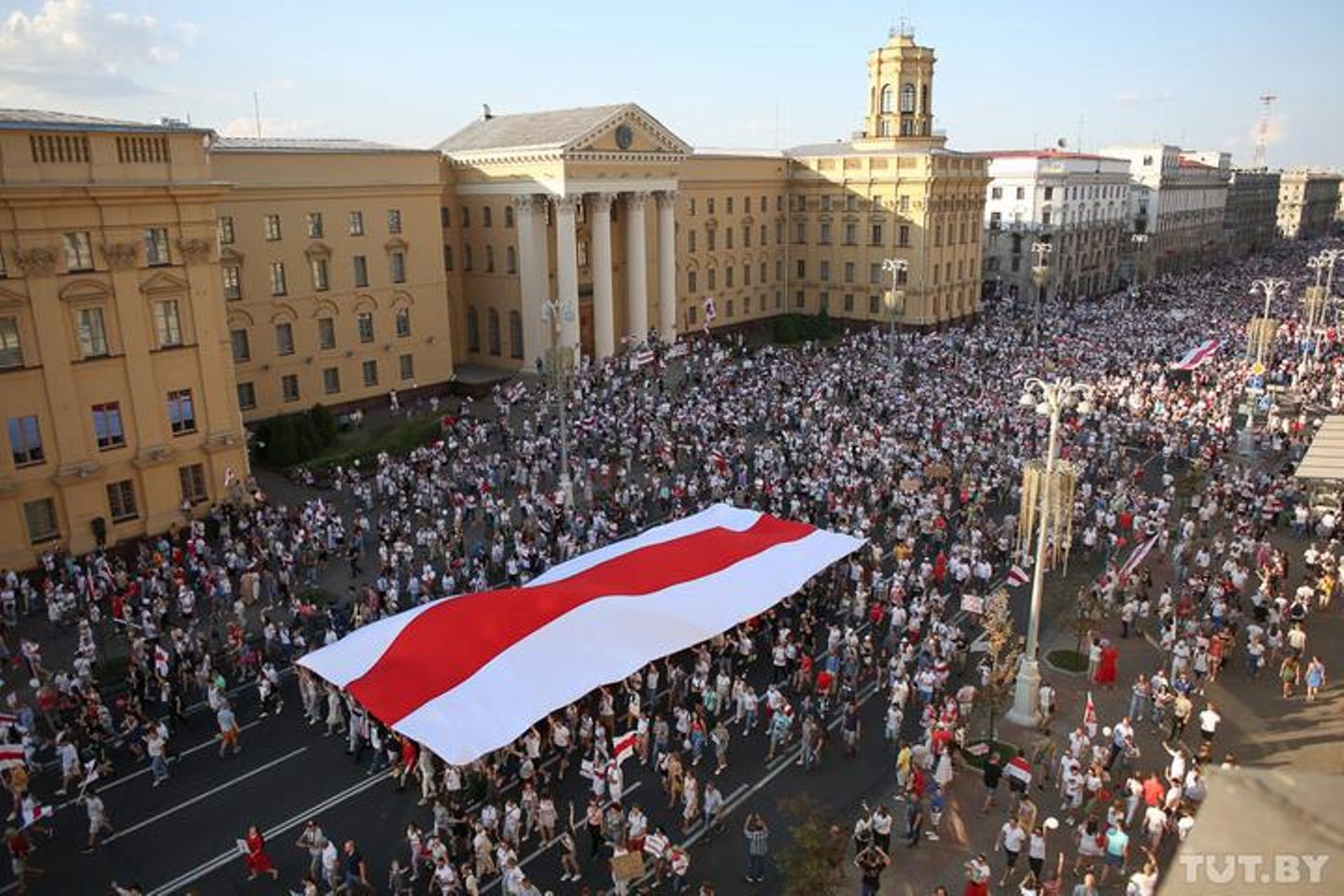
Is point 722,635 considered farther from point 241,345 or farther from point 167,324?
point 241,345

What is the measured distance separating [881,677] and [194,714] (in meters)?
15.1

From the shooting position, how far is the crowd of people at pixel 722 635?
16422 millimetres

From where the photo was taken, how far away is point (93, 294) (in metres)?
29.3

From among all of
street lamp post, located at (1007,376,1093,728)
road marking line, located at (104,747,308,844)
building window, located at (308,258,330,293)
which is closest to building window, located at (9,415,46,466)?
road marking line, located at (104,747,308,844)

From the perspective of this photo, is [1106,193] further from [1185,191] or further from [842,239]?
[842,239]

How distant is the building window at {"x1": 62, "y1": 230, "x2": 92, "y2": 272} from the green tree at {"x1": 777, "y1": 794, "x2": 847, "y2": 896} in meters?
26.4

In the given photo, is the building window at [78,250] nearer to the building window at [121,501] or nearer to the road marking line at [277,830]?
→ the building window at [121,501]

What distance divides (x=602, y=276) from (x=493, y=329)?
712cm

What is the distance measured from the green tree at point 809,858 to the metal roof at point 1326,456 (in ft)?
66.8

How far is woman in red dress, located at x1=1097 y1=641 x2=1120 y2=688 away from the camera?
68.4ft

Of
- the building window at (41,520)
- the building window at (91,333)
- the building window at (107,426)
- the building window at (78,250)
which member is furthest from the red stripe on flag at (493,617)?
the building window at (78,250)

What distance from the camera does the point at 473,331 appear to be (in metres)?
58.2

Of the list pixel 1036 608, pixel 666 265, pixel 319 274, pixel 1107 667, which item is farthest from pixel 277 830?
pixel 666 265

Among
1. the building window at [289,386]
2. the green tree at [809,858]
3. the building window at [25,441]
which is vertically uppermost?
the building window at [25,441]
